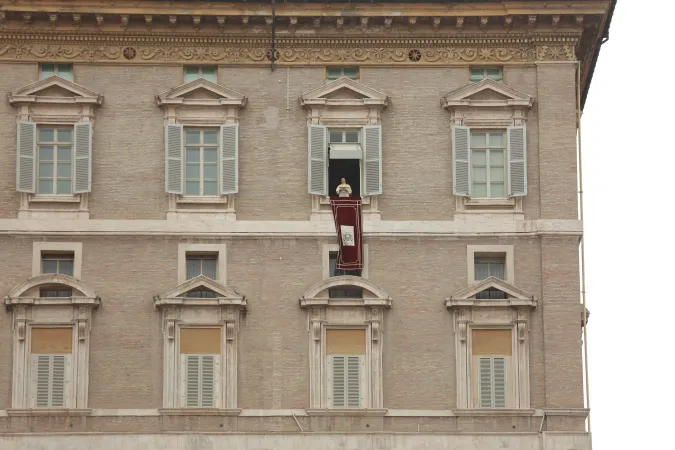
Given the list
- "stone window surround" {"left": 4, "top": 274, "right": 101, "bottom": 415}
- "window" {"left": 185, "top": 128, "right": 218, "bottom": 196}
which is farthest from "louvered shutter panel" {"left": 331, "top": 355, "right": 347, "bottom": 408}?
"stone window surround" {"left": 4, "top": 274, "right": 101, "bottom": 415}

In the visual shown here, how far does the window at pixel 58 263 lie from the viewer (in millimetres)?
60750

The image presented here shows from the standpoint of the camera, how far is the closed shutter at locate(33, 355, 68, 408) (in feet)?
195

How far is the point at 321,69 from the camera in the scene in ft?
205

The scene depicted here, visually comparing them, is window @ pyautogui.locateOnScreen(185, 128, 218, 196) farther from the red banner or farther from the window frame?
the window frame

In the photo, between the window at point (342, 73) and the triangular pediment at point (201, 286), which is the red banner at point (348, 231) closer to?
the triangular pediment at point (201, 286)

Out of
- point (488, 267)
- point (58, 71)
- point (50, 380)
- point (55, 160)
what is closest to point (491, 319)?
point (488, 267)

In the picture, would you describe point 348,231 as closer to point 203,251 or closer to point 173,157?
point 203,251

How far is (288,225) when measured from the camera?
2400 inches

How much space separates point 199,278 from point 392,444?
23.6 feet

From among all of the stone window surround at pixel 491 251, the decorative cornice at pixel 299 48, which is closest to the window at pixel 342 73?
the decorative cornice at pixel 299 48

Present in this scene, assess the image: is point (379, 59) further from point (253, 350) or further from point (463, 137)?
point (253, 350)

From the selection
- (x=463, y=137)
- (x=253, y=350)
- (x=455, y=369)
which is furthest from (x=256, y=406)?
(x=463, y=137)

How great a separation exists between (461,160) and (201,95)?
7782 mm

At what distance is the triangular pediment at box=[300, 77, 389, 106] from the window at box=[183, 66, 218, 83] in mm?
2753
